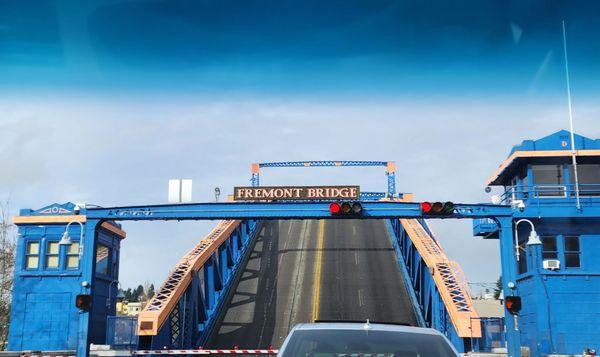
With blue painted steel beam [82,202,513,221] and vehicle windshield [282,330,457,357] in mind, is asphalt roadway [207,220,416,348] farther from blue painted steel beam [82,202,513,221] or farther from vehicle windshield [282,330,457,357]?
vehicle windshield [282,330,457,357]

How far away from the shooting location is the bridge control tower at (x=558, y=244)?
Result: 26797 mm

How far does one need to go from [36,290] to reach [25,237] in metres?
2.68

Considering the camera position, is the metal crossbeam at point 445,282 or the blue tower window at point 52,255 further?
the blue tower window at point 52,255

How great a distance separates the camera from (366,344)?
5844 millimetres


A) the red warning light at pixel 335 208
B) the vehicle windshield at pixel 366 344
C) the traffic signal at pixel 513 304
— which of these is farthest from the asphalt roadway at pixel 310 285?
the vehicle windshield at pixel 366 344

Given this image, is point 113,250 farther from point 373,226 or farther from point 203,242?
point 373,226

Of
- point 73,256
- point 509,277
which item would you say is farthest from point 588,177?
point 73,256

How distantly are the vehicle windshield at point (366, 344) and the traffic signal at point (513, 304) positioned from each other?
636 inches

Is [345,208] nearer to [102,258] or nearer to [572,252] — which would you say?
[572,252]

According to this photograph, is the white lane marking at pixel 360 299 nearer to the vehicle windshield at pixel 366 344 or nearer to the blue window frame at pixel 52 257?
the blue window frame at pixel 52 257

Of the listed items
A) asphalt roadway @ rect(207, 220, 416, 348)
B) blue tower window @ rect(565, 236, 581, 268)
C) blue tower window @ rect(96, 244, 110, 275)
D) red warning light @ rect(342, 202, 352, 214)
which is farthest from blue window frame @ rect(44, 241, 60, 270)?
blue tower window @ rect(565, 236, 581, 268)

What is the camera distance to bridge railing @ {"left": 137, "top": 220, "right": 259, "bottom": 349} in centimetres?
2411

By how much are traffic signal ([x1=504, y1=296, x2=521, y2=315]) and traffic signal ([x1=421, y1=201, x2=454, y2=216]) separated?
3.55 metres

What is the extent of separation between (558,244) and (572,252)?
0.67 metres
